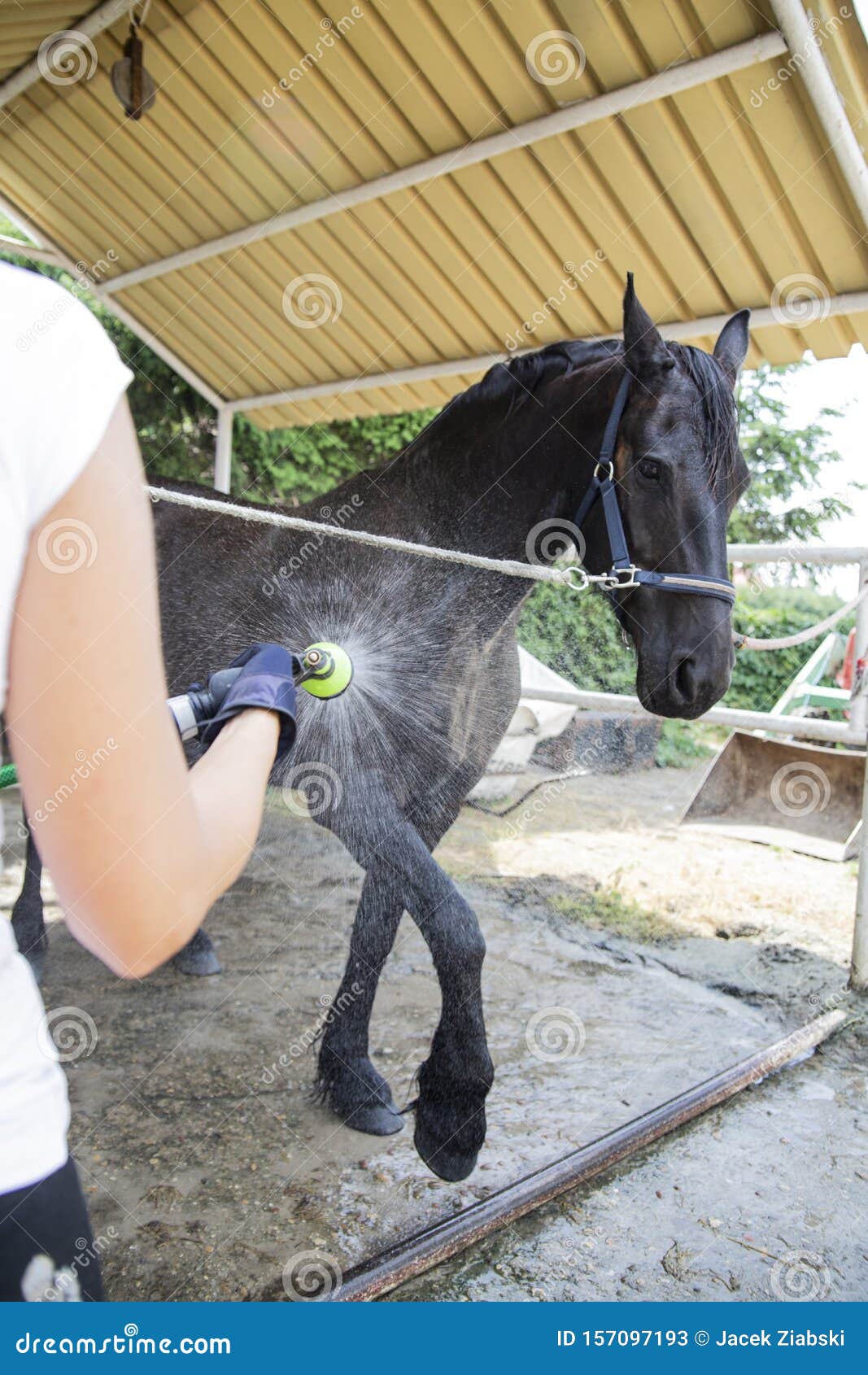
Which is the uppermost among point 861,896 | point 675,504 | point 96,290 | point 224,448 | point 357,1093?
point 96,290

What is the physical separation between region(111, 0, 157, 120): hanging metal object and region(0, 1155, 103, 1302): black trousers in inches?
173

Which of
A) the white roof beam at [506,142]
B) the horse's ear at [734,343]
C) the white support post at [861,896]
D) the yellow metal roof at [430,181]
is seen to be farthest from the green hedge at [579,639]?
the white roof beam at [506,142]

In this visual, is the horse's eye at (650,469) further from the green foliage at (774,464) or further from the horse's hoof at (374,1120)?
the green foliage at (774,464)

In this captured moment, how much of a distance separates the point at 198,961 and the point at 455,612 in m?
1.98

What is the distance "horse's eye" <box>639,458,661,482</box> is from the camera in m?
2.07

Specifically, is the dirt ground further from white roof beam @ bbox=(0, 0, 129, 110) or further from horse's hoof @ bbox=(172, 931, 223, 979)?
white roof beam @ bbox=(0, 0, 129, 110)

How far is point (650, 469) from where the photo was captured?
2.07 meters

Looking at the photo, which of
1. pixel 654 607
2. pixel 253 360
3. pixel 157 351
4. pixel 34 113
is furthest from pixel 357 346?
A: pixel 654 607

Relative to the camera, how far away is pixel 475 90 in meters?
3.33

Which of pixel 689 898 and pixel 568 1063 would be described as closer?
pixel 568 1063

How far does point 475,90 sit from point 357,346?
1.67 metres

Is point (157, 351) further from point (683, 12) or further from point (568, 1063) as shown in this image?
point (568, 1063)

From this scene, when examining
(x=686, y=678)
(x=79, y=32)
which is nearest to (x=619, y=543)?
(x=686, y=678)

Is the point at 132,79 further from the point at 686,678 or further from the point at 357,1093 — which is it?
the point at 357,1093
